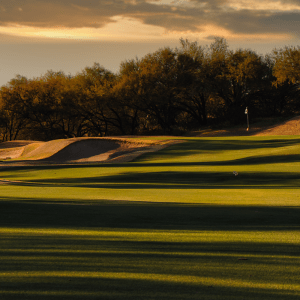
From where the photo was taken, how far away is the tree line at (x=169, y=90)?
6412 centimetres

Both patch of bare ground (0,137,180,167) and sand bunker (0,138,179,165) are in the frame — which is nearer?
patch of bare ground (0,137,180,167)

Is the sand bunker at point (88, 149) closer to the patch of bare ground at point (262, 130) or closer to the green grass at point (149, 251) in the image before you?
the patch of bare ground at point (262, 130)

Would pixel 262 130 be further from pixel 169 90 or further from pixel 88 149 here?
pixel 88 149

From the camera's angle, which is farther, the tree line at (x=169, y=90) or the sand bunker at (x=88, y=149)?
the tree line at (x=169, y=90)

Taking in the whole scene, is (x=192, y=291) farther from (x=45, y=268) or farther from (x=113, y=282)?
(x=45, y=268)

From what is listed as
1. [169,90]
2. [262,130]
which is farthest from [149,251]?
[169,90]

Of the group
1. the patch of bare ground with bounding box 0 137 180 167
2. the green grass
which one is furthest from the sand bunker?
the green grass

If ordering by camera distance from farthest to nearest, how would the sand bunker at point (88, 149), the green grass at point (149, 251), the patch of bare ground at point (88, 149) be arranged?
1. the sand bunker at point (88, 149)
2. the patch of bare ground at point (88, 149)
3. the green grass at point (149, 251)

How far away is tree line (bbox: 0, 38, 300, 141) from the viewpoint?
64125 mm

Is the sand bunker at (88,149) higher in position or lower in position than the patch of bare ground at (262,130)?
lower

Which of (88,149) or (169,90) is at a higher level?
(169,90)

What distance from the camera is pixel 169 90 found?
6350 centimetres

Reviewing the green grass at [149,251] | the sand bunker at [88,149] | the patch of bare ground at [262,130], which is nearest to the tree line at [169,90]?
the patch of bare ground at [262,130]

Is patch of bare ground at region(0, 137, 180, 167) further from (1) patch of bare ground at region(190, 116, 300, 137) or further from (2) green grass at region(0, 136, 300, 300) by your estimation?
(2) green grass at region(0, 136, 300, 300)
